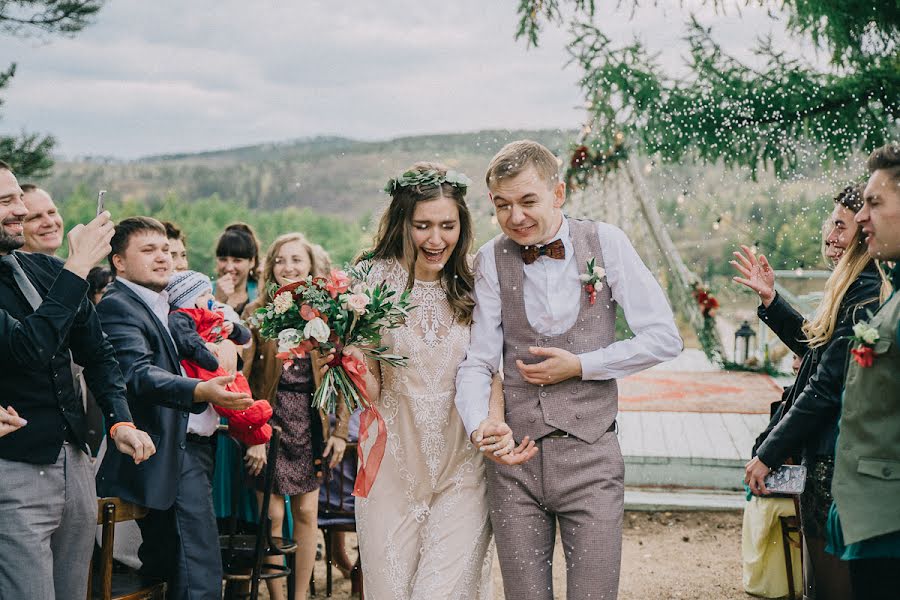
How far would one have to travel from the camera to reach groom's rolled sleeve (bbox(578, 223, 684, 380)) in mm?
2734

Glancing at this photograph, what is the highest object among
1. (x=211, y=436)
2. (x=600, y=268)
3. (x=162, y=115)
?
(x=162, y=115)

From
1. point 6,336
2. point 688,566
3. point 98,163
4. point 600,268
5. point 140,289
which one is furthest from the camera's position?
point 98,163

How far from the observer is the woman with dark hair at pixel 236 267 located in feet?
17.9

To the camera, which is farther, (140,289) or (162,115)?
(162,115)

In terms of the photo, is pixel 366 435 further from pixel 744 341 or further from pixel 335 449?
pixel 744 341

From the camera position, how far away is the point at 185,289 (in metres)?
3.97

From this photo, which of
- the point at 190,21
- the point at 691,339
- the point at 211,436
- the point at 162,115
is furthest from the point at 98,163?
the point at 211,436

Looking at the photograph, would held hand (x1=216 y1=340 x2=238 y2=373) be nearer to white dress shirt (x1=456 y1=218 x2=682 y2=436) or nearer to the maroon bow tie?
white dress shirt (x1=456 y1=218 x2=682 y2=436)

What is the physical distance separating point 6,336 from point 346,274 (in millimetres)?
1063

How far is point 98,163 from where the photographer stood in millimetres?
17219

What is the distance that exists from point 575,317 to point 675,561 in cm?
329

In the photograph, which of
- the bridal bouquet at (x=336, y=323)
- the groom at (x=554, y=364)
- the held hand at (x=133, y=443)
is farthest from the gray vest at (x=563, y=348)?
the held hand at (x=133, y=443)

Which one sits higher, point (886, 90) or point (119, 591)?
point (886, 90)

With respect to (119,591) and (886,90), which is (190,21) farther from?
(119,591)
